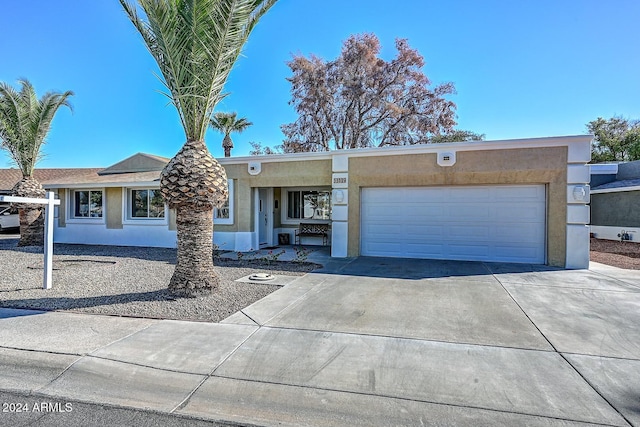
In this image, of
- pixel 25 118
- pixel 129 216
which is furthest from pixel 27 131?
pixel 129 216

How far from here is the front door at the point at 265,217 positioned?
13.9m

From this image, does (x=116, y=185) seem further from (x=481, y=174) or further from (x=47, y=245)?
(x=481, y=174)

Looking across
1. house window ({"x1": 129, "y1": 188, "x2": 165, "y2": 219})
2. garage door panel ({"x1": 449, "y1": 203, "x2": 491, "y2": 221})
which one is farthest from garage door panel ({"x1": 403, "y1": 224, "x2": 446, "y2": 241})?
house window ({"x1": 129, "y1": 188, "x2": 165, "y2": 219})

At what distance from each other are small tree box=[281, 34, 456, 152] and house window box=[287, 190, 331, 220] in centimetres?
1142

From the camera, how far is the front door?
13.9 metres

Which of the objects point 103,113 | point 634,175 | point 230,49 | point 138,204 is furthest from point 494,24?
point 103,113

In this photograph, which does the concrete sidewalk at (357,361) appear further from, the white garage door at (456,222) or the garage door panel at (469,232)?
the garage door panel at (469,232)

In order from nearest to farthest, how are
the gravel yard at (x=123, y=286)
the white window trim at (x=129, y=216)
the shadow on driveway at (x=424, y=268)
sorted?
the gravel yard at (x=123, y=286), the shadow on driveway at (x=424, y=268), the white window trim at (x=129, y=216)

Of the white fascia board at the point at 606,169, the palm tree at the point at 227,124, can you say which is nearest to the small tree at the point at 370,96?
the palm tree at the point at 227,124

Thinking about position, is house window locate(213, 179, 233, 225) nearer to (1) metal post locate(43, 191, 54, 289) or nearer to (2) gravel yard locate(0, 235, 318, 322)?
(2) gravel yard locate(0, 235, 318, 322)

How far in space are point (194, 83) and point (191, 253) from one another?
10.9ft

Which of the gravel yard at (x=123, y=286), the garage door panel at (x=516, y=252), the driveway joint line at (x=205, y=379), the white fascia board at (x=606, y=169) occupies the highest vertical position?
the white fascia board at (x=606, y=169)

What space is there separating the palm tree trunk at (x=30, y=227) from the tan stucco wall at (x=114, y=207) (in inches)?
107

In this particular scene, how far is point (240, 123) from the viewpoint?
2303 centimetres
